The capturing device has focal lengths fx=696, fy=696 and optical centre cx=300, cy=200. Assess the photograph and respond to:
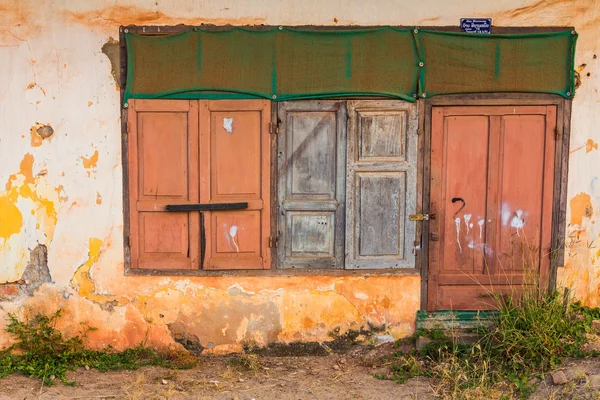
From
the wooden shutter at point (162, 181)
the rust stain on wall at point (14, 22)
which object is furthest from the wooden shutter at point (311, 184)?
the rust stain on wall at point (14, 22)

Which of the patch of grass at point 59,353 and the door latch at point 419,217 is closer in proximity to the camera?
the patch of grass at point 59,353

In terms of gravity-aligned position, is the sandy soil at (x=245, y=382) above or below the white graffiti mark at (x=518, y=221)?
below

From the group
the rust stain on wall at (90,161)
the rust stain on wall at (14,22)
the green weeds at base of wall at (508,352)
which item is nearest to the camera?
the green weeds at base of wall at (508,352)

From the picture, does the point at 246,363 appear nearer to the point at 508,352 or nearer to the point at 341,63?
the point at 508,352

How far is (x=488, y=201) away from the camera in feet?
18.6

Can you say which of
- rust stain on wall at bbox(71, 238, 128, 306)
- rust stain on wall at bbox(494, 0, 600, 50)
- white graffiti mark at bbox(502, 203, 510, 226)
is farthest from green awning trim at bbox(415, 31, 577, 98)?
rust stain on wall at bbox(71, 238, 128, 306)

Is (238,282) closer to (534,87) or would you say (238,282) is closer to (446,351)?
(446,351)

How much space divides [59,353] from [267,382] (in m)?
1.72

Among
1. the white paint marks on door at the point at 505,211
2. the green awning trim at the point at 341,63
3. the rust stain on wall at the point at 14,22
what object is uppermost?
the rust stain on wall at the point at 14,22

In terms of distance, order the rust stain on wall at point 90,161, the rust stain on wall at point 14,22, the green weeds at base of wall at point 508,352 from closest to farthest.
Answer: the green weeds at base of wall at point 508,352 → the rust stain on wall at point 14,22 → the rust stain on wall at point 90,161

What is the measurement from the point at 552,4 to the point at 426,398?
3.23m

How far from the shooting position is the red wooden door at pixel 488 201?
5.61 metres

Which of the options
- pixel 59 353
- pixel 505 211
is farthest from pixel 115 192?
pixel 505 211

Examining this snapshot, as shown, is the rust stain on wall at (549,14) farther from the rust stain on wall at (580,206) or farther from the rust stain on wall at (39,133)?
the rust stain on wall at (39,133)
